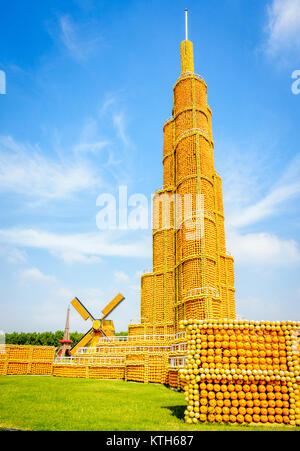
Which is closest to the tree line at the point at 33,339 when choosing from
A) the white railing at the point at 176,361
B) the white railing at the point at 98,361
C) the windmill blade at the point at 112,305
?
the windmill blade at the point at 112,305

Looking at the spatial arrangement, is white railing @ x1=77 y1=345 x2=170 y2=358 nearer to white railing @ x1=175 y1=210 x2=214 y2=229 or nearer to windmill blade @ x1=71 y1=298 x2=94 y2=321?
windmill blade @ x1=71 y1=298 x2=94 y2=321

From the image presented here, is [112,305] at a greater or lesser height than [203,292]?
lesser

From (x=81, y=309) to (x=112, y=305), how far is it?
4.64 meters

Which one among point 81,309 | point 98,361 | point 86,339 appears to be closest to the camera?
point 98,361

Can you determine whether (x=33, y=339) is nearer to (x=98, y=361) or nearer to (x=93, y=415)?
(x=98, y=361)

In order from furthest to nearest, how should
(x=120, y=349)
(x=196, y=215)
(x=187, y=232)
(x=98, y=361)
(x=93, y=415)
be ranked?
(x=187, y=232) < (x=196, y=215) < (x=120, y=349) < (x=98, y=361) < (x=93, y=415)

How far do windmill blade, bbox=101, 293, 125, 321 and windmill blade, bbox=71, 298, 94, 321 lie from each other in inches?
78.3

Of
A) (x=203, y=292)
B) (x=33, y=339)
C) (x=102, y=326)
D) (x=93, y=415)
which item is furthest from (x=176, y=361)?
(x=33, y=339)

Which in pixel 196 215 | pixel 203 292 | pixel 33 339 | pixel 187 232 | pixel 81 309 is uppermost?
pixel 196 215

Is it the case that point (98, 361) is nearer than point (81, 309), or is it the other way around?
point (98, 361)

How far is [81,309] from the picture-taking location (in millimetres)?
38031

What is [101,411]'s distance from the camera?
782 centimetres

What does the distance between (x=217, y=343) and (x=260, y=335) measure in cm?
120

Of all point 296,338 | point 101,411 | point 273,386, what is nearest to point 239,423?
point 273,386
